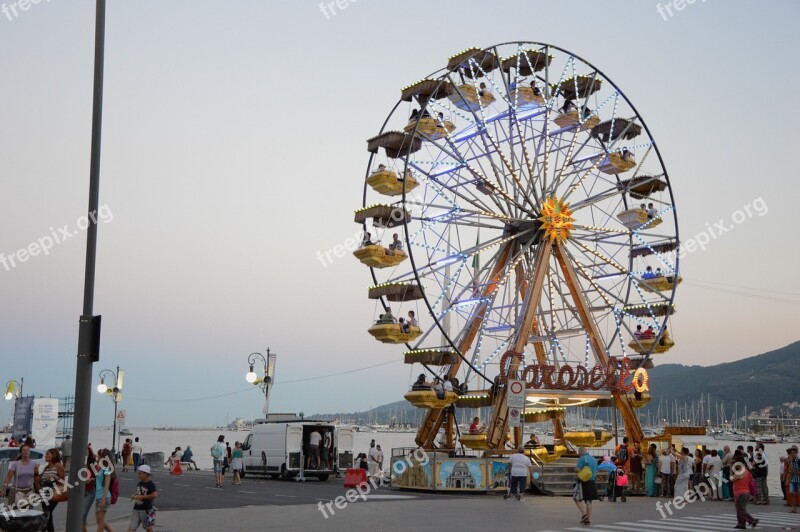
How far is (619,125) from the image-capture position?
40844 mm

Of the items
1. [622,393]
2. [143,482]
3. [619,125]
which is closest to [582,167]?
Answer: [619,125]

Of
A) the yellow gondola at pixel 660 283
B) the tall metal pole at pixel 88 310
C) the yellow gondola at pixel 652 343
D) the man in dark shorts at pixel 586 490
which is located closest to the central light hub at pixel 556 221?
the yellow gondola at pixel 660 283

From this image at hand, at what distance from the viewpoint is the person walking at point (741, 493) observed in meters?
18.2

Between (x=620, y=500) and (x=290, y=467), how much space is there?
1377 centimetres

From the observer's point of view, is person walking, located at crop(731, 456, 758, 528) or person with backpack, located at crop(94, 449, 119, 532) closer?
person with backpack, located at crop(94, 449, 119, 532)

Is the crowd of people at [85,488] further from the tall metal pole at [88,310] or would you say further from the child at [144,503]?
the tall metal pole at [88,310]

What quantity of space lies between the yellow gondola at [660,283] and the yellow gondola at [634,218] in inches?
96.8

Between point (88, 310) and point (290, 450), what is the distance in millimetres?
24439

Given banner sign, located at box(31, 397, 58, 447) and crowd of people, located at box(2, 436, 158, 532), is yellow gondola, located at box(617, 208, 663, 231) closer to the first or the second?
banner sign, located at box(31, 397, 58, 447)

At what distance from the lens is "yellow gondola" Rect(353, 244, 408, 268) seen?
Answer: 1399 inches

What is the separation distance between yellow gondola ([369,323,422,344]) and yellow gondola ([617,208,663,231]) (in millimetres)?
11703

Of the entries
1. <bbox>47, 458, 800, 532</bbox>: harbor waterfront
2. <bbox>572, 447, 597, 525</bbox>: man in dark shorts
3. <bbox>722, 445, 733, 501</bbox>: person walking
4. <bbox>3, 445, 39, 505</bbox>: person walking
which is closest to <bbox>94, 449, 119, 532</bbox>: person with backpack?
<bbox>3, 445, 39, 505</bbox>: person walking

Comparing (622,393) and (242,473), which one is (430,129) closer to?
(622,393)

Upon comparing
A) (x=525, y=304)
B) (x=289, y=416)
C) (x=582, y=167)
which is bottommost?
(x=289, y=416)
